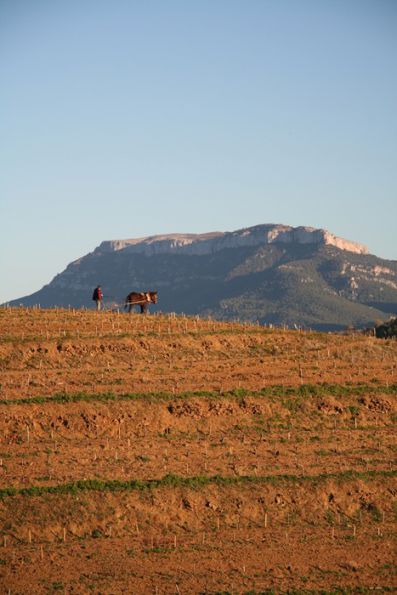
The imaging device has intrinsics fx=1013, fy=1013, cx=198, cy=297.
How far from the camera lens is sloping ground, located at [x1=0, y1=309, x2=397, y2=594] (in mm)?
41312

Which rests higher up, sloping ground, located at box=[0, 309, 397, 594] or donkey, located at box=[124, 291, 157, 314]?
donkey, located at box=[124, 291, 157, 314]

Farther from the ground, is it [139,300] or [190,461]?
[139,300]

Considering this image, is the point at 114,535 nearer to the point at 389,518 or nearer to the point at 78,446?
the point at 78,446

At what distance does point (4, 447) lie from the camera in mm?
51562

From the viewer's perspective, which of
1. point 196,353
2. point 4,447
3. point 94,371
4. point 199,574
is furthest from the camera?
point 196,353

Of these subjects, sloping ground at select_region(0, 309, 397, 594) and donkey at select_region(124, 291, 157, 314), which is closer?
sloping ground at select_region(0, 309, 397, 594)

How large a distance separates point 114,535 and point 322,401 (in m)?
21.1

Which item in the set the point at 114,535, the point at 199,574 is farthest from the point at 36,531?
the point at 199,574

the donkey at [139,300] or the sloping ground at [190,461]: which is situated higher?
the donkey at [139,300]

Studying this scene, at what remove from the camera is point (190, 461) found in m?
51.4

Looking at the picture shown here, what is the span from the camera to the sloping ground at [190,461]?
41.3 metres

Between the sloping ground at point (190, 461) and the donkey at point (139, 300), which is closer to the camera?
the sloping ground at point (190, 461)

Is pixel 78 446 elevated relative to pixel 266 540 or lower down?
elevated

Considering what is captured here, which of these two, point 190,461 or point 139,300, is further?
point 139,300
